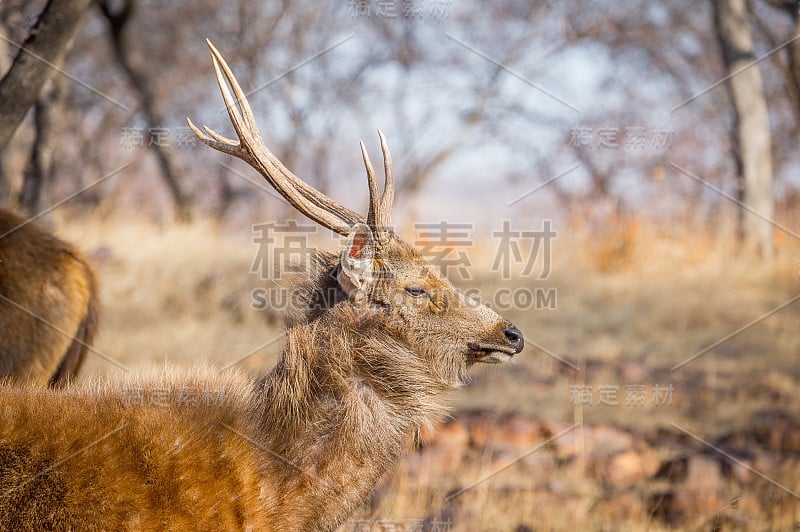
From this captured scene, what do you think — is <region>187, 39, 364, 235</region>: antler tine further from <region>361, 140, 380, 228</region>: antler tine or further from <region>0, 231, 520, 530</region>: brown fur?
<region>0, 231, 520, 530</region>: brown fur

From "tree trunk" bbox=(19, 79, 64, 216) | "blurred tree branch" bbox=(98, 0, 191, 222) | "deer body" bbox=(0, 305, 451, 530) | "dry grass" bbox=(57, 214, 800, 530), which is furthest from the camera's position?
"blurred tree branch" bbox=(98, 0, 191, 222)

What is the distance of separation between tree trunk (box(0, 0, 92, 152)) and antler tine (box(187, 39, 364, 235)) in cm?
173

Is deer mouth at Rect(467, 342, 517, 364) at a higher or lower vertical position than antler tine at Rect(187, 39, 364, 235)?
lower

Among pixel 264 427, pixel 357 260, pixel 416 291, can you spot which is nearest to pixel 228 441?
pixel 264 427

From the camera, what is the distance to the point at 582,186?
1784cm

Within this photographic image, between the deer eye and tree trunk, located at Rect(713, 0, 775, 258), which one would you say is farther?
tree trunk, located at Rect(713, 0, 775, 258)

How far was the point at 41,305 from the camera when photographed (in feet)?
15.1

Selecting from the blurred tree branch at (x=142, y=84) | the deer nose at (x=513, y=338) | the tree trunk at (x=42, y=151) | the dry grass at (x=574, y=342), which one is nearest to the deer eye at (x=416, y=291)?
the deer nose at (x=513, y=338)

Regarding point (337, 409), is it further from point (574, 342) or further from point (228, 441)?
point (574, 342)

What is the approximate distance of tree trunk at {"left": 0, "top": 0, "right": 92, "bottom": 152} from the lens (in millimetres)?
4898

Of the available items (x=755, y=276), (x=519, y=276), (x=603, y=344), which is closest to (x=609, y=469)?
(x=603, y=344)

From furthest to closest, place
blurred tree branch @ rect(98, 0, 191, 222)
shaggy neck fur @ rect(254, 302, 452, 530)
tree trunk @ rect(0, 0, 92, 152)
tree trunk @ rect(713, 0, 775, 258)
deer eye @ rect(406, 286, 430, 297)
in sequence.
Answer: tree trunk @ rect(713, 0, 775, 258) → blurred tree branch @ rect(98, 0, 191, 222) → tree trunk @ rect(0, 0, 92, 152) → deer eye @ rect(406, 286, 430, 297) → shaggy neck fur @ rect(254, 302, 452, 530)

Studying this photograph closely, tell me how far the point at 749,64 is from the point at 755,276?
3.67m

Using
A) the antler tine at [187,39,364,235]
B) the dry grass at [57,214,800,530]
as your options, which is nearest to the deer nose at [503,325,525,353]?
the antler tine at [187,39,364,235]
